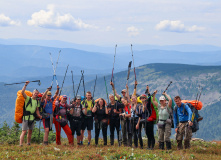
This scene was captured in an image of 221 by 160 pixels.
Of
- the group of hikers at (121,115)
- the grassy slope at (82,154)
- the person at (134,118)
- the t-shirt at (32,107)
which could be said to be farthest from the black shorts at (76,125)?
the person at (134,118)

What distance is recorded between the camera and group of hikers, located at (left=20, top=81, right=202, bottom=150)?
13875 mm

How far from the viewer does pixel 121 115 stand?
603 inches

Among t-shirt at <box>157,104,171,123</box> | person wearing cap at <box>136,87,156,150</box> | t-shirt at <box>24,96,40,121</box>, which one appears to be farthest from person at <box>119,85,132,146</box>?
t-shirt at <box>24,96,40,121</box>

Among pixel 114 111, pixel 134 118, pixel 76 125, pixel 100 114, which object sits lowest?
pixel 76 125

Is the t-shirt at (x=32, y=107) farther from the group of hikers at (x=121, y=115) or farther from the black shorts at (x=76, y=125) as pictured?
the black shorts at (x=76, y=125)

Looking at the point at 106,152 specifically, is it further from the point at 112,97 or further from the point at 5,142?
the point at 5,142

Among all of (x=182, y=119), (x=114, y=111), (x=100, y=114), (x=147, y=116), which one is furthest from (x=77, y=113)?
(x=182, y=119)

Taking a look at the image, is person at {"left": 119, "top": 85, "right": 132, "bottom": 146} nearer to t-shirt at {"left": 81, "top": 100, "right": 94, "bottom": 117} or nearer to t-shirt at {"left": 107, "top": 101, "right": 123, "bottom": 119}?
t-shirt at {"left": 107, "top": 101, "right": 123, "bottom": 119}

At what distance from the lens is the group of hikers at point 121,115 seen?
13.9m

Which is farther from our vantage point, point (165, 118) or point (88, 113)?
point (88, 113)

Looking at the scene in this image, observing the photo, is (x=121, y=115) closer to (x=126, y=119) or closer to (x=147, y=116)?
(x=126, y=119)

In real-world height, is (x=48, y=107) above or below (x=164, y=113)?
above

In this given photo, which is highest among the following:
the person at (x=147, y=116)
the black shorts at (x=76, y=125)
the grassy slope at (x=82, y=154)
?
the person at (x=147, y=116)

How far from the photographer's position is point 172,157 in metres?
11.7
